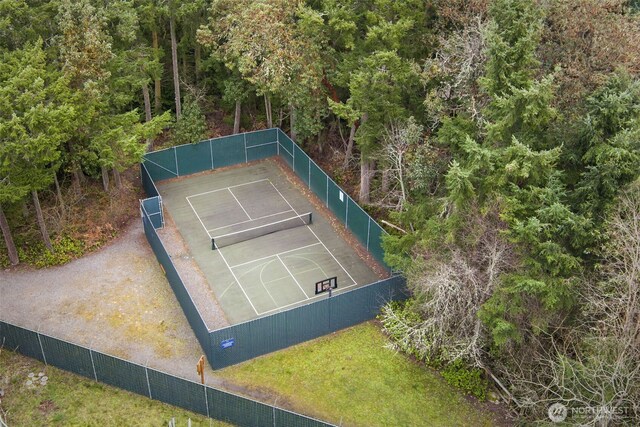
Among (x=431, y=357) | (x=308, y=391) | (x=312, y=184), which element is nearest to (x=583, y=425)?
(x=431, y=357)

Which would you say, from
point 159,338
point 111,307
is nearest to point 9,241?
point 111,307

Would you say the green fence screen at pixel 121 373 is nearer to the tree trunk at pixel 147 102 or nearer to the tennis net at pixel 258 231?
the tennis net at pixel 258 231

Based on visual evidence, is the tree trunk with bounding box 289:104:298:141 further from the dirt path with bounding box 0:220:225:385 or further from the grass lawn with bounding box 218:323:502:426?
the grass lawn with bounding box 218:323:502:426

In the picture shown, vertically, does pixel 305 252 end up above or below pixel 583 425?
below

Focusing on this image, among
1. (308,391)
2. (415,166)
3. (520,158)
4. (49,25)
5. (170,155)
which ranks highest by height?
(49,25)

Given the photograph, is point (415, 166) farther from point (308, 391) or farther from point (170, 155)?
point (170, 155)

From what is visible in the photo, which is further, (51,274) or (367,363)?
(51,274)

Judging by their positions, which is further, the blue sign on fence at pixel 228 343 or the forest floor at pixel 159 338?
the blue sign on fence at pixel 228 343

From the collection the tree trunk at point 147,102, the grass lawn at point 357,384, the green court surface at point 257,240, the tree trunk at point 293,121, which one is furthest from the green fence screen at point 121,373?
the tree trunk at point 147,102
